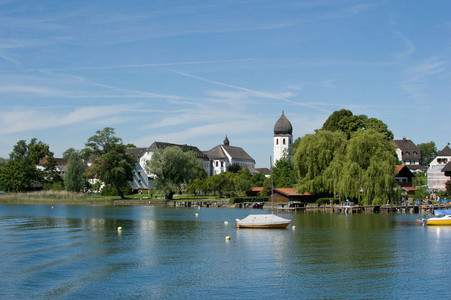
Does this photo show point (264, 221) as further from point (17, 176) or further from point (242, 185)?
point (17, 176)

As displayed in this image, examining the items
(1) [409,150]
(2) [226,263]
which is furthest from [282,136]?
(2) [226,263]

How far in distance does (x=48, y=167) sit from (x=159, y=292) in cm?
12191

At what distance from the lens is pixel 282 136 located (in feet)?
534

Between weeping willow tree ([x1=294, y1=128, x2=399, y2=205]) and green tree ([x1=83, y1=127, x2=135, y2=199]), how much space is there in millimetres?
43594

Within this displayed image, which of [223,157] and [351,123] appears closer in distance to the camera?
[351,123]

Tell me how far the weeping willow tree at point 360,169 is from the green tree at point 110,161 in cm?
4359

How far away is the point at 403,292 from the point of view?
981 inches

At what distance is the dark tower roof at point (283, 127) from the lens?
164 m

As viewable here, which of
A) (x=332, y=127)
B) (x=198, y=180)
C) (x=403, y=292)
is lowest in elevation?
(x=403, y=292)

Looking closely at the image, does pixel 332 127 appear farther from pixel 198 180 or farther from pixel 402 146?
pixel 402 146

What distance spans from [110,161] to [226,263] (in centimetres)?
7819

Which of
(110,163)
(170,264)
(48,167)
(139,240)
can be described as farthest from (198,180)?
(170,264)

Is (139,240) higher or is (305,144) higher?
(305,144)

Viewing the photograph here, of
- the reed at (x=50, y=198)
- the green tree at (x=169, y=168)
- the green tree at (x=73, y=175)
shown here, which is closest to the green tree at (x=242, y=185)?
the green tree at (x=169, y=168)
